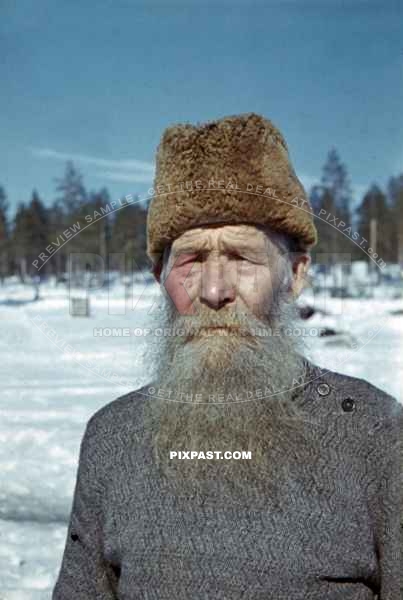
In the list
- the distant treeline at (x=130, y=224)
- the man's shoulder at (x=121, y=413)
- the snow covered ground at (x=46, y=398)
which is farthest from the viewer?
the snow covered ground at (x=46, y=398)

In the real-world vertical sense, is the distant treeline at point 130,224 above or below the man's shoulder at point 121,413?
above

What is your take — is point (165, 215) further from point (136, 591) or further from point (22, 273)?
point (22, 273)

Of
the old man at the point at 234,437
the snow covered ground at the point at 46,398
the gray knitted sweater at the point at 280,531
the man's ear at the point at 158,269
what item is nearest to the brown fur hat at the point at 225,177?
the old man at the point at 234,437

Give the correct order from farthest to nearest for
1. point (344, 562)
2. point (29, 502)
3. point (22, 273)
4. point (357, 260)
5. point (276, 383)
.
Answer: point (29, 502) → point (22, 273) → point (357, 260) → point (276, 383) → point (344, 562)

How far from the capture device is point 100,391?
3871 millimetres

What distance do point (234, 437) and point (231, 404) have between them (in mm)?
61

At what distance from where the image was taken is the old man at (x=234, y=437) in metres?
1.01

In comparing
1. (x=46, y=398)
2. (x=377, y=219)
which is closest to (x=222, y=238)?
(x=377, y=219)

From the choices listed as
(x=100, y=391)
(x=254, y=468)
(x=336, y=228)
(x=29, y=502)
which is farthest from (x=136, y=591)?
(x=100, y=391)

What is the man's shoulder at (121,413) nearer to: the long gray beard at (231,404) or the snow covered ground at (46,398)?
the long gray beard at (231,404)

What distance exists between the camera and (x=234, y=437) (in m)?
1.12

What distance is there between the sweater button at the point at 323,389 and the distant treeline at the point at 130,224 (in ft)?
1.52

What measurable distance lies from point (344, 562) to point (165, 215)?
705 mm

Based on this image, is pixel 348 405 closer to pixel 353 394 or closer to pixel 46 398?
pixel 353 394
